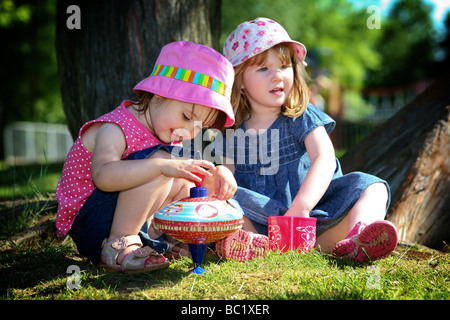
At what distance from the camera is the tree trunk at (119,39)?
11.8 ft

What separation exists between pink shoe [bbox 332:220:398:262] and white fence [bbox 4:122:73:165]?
17.8m

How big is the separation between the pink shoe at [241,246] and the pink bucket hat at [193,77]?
0.65 m

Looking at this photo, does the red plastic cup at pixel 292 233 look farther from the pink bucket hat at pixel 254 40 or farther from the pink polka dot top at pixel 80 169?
the pink bucket hat at pixel 254 40

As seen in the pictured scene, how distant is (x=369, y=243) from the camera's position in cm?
239

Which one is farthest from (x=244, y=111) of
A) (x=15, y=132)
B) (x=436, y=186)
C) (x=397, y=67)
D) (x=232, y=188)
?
(x=397, y=67)

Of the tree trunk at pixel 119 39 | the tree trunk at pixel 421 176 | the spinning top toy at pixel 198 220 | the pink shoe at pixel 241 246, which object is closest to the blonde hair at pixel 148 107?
the spinning top toy at pixel 198 220

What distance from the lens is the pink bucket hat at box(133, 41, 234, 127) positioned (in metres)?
2.32

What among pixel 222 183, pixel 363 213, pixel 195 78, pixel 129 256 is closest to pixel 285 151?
pixel 363 213

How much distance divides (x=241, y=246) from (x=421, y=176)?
1804mm

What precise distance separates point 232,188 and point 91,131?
84cm

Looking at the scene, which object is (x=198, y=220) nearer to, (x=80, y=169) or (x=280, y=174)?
(x=80, y=169)
